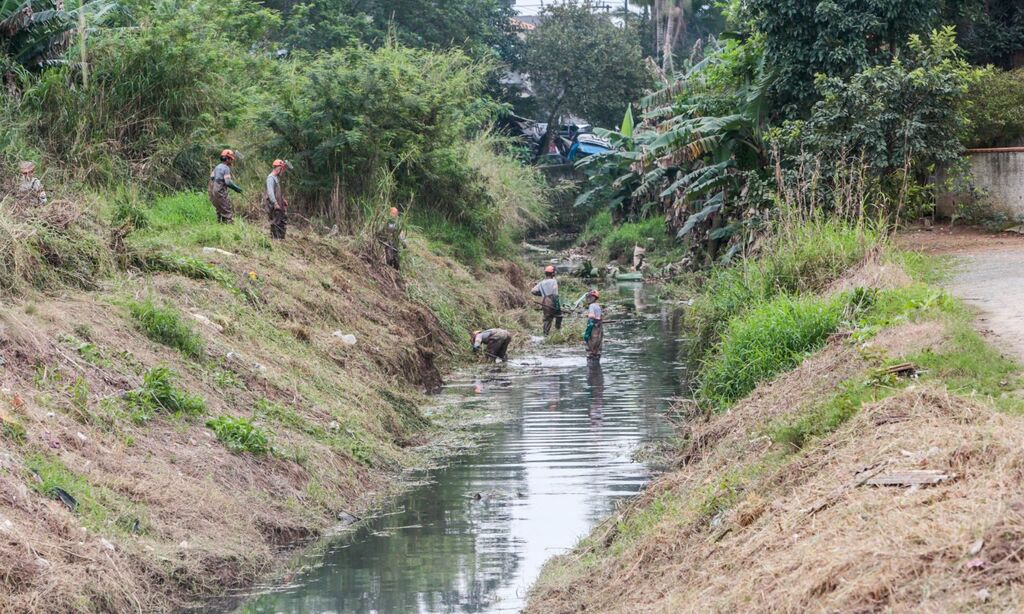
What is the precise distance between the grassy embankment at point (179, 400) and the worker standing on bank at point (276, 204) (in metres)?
0.39

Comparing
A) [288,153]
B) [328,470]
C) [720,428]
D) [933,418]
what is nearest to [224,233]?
[288,153]

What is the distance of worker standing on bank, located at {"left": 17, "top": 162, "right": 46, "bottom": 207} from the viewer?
48.2 feet

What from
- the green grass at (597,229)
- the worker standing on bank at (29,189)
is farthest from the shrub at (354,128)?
the green grass at (597,229)

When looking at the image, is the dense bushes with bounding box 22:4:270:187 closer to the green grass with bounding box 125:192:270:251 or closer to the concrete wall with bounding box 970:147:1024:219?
the green grass with bounding box 125:192:270:251

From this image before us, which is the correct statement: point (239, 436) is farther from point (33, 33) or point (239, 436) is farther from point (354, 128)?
point (354, 128)

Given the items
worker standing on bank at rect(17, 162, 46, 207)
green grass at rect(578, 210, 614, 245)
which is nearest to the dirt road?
worker standing on bank at rect(17, 162, 46, 207)

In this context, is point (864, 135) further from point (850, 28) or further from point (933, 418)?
point (933, 418)

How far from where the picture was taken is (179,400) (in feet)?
38.8

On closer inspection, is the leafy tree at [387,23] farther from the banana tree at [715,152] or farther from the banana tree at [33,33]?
the banana tree at [33,33]

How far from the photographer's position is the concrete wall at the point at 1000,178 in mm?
20875

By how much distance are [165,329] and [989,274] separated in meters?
10.0

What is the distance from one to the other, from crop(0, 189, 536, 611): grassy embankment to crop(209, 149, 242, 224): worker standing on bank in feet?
0.79

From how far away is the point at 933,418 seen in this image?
787 centimetres

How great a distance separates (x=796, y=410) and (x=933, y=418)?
2186mm
